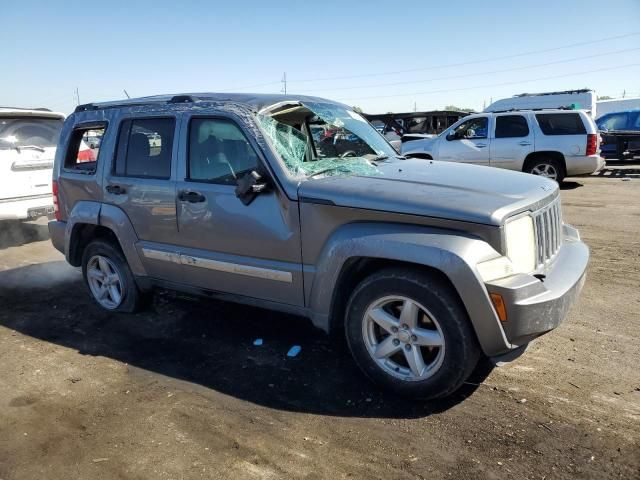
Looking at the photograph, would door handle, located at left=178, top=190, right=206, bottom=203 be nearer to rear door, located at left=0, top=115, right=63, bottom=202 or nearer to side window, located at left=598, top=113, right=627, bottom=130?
rear door, located at left=0, top=115, right=63, bottom=202

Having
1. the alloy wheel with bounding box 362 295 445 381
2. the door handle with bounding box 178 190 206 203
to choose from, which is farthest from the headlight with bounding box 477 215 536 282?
the door handle with bounding box 178 190 206 203

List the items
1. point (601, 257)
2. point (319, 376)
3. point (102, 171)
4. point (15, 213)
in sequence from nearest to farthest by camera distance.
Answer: point (319, 376), point (102, 171), point (601, 257), point (15, 213)

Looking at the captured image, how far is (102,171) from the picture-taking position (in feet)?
15.2

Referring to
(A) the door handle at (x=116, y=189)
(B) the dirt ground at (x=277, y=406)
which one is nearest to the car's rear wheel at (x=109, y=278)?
(B) the dirt ground at (x=277, y=406)

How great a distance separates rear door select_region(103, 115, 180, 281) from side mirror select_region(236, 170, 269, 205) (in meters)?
0.78

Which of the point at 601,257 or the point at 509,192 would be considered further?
the point at 601,257

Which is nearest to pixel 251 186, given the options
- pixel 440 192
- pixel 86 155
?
pixel 440 192

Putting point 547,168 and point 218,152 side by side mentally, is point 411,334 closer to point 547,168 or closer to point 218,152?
point 218,152

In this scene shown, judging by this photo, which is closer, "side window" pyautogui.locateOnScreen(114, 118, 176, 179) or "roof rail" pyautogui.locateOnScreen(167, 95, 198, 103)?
"roof rail" pyautogui.locateOnScreen(167, 95, 198, 103)

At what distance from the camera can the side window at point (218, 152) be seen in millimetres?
3742

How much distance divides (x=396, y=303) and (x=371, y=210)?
0.60m

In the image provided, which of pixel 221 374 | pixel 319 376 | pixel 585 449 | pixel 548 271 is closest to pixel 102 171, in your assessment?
pixel 221 374

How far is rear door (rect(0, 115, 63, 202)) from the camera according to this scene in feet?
24.1

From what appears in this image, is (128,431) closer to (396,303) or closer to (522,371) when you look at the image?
(396,303)
